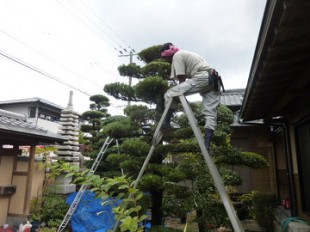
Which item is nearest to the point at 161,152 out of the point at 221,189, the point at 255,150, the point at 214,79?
the point at 214,79

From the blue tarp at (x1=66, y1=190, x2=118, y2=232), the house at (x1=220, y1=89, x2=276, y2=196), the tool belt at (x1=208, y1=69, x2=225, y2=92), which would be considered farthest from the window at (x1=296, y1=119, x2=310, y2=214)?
the blue tarp at (x1=66, y1=190, x2=118, y2=232)

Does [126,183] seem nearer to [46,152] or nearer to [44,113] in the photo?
[46,152]

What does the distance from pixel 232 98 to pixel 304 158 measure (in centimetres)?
692

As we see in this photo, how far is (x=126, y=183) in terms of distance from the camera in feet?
7.50

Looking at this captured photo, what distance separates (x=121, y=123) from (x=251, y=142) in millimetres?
6086

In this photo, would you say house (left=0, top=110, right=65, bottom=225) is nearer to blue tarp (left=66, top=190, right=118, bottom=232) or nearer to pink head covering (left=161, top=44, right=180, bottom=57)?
blue tarp (left=66, top=190, right=118, bottom=232)

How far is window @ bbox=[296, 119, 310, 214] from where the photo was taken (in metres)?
4.58

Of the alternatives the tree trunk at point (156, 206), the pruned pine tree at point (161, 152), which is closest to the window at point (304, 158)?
the pruned pine tree at point (161, 152)

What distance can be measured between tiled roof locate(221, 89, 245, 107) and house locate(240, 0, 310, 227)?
3.77 m

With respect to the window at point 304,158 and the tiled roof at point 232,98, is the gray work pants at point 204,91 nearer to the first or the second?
the window at point 304,158

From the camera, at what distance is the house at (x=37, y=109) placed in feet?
66.0

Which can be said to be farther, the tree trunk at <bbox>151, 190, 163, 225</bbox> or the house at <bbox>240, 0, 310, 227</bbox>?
the tree trunk at <bbox>151, 190, 163, 225</bbox>

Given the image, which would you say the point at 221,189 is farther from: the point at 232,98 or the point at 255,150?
the point at 232,98

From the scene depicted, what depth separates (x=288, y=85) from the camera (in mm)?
3611
